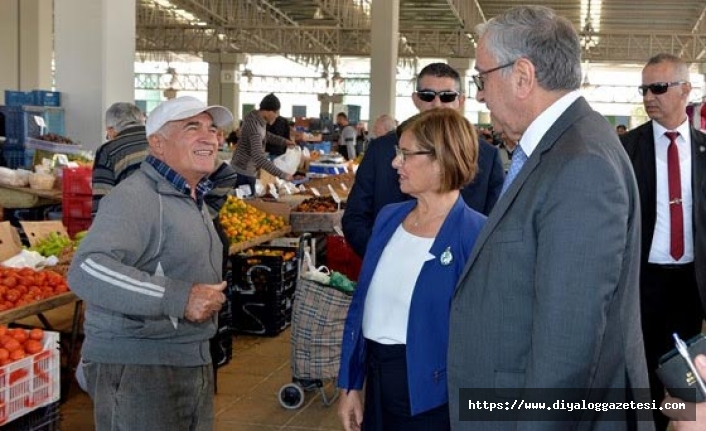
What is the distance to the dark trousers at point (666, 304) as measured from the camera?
3.53m

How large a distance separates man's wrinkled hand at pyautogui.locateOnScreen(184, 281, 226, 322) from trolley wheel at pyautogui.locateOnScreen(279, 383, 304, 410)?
260cm

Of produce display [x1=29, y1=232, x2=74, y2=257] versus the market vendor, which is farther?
the market vendor

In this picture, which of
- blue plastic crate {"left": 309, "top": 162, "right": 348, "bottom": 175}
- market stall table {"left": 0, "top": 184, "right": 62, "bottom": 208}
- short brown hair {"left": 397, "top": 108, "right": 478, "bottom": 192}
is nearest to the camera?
short brown hair {"left": 397, "top": 108, "right": 478, "bottom": 192}

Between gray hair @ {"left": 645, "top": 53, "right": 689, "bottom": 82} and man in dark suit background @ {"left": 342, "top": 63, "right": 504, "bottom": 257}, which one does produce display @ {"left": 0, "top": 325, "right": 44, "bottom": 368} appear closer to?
man in dark suit background @ {"left": 342, "top": 63, "right": 504, "bottom": 257}

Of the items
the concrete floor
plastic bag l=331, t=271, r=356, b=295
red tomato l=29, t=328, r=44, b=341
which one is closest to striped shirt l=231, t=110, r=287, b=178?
the concrete floor

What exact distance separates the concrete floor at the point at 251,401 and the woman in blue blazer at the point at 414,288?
2204 millimetres

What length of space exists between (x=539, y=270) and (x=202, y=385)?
141 centimetres

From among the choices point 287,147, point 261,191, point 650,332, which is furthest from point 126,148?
point 287,147

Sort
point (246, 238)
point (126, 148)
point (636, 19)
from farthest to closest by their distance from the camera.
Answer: point (636, 19)
point (246, 238)
point (126, 148)

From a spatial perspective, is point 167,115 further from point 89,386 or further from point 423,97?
point 423,97

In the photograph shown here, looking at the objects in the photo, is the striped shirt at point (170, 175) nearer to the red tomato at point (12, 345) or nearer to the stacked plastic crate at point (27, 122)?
the red tomato at point (12, 345)

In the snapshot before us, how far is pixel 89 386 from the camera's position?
2.63 meters

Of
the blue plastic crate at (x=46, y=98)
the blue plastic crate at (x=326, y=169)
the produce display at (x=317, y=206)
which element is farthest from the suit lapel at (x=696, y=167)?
the blue plastic crate at (x=326, y=169)

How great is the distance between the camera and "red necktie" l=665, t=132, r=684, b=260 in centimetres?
348
